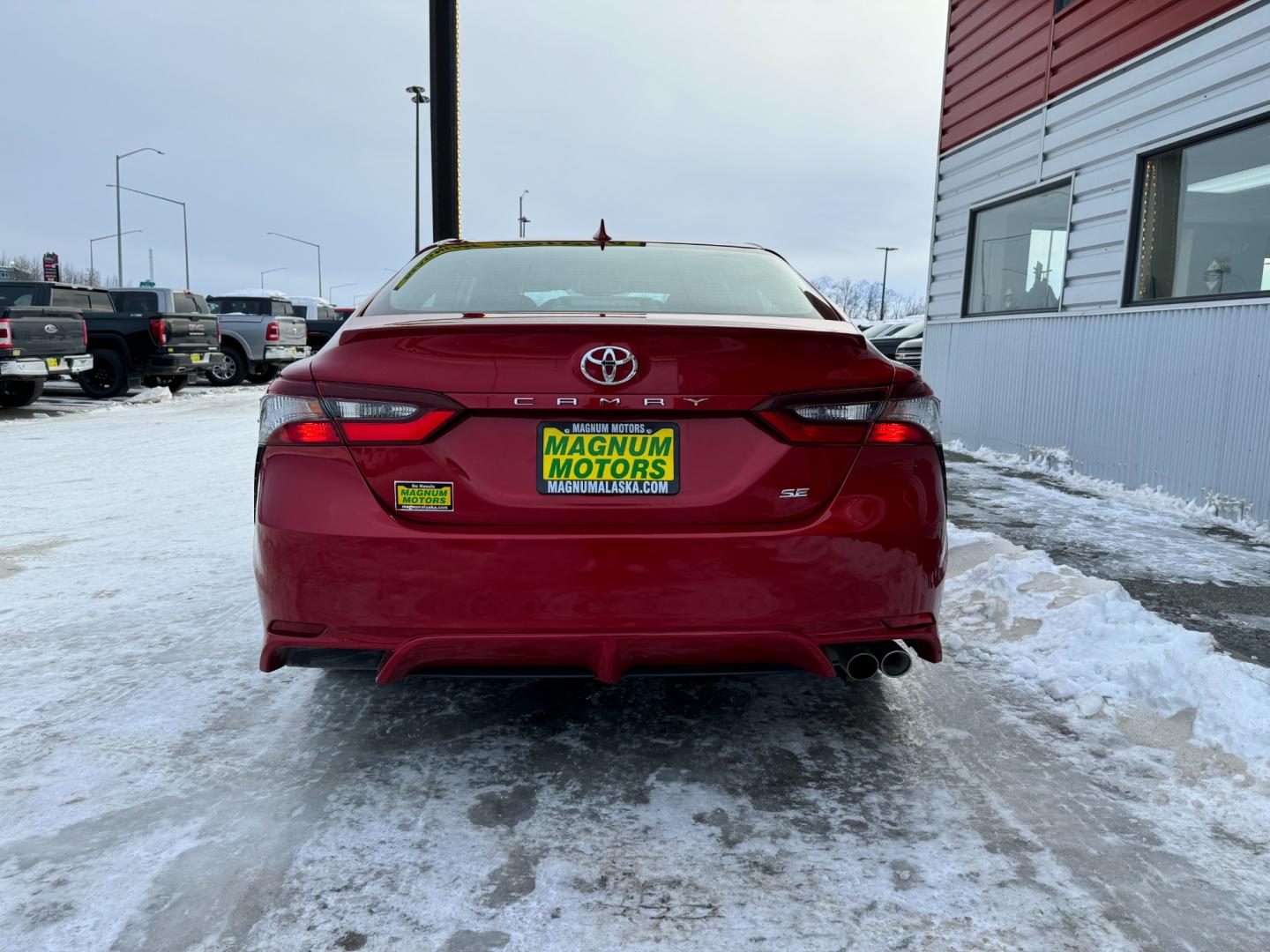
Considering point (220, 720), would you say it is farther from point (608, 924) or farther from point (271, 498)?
point (608, 924)

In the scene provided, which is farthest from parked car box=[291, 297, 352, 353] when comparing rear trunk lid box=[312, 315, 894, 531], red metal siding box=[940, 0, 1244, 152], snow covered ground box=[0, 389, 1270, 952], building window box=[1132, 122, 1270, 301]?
rear trunk lid box=[312, 315, 894, 531]

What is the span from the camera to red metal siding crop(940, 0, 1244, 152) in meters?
7.41

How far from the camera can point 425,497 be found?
2.35m

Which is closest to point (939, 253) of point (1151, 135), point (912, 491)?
point (1151, 135)

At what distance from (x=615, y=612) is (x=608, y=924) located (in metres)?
0.71

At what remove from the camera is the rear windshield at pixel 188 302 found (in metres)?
17.3

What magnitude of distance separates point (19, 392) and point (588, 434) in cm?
1502

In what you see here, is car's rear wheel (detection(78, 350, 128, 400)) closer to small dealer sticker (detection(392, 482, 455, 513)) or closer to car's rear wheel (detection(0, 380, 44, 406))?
car's rear wheel (detection(0, 380, 44, 406))

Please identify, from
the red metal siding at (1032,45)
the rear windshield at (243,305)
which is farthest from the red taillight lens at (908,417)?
the rear windshield at (243,305)

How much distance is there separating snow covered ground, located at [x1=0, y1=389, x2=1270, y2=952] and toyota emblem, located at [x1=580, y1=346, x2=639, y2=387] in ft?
3.72

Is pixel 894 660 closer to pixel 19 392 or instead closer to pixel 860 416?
pixel 860 416

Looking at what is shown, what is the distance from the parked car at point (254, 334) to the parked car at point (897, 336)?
43.5 feet

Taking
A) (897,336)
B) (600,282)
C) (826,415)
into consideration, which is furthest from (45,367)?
(897,336)

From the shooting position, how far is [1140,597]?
173 inches
